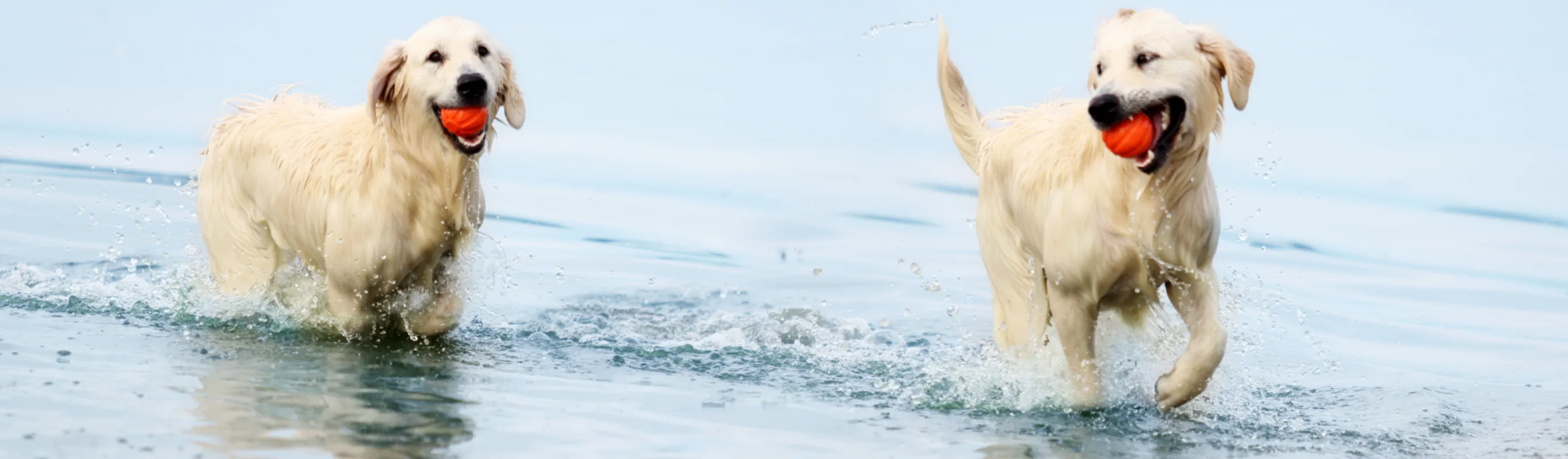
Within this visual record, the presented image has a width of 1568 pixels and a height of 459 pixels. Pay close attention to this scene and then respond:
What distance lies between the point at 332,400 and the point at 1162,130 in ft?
9.03

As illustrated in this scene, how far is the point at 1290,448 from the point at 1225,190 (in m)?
7.51

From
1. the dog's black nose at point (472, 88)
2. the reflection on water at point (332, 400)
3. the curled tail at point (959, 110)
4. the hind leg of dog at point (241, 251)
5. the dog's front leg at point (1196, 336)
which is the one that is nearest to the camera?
the reflection on water at point (332, 400)

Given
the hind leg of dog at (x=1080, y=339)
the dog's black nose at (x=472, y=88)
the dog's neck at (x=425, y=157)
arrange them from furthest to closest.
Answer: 1. the dog's neck at (x=425, y=157)
2. the dog's black nose at (x=472, y=88)
3. the hind leg of dog at (x=1080, y=339)

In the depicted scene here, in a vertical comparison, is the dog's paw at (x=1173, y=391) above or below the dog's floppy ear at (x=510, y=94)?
below

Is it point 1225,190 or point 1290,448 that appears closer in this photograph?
point 1290,448

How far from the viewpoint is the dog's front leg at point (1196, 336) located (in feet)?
17.7

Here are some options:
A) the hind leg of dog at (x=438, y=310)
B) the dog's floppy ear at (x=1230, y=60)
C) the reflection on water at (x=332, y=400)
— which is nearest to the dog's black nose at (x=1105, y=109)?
the dog's floppy ear at (x=1230, y=60)

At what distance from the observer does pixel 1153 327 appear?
605cm

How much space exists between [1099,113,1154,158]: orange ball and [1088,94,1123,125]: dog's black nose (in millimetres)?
26

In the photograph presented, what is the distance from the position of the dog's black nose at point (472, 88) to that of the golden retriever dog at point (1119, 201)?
1.82 meters

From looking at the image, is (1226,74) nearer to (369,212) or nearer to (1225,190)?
(369,212)

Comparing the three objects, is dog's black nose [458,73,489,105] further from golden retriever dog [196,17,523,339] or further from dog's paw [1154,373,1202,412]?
dog's paw [1154,373,1202,412]

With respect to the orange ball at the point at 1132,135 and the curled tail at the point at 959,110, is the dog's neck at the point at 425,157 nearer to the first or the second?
the curled tail at the point at 959,110

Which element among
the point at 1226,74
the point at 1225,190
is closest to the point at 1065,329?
the point at 1226,74
